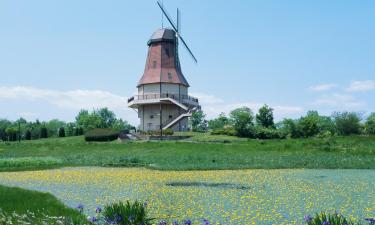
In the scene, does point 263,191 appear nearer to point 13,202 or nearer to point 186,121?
point 13,202

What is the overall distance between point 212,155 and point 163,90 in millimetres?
28784

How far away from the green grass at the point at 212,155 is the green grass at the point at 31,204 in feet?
39.6

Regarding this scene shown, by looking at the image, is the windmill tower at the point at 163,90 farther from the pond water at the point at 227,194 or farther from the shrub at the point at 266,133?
the pond water at the point at 227,194

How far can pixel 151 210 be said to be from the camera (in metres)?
11.5

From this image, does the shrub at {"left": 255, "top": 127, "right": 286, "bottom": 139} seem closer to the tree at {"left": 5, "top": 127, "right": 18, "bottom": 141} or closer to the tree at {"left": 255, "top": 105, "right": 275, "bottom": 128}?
the tree at {"left": 255, "top": 105, "right": 275, "bottom": 128}

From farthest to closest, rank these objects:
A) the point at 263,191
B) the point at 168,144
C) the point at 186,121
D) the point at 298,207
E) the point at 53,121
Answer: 1. the point at 53,121
2. the point at 186,121
3. the point at 168,144
4. the point at 263,191
5. the point at 298,207

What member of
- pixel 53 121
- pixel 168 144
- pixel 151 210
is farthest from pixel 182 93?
pixel 53 121

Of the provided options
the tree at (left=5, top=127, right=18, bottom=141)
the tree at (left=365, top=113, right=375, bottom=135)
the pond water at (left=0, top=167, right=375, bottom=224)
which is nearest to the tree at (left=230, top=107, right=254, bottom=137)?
the tree at (left=365, top=113, right=375, bottom=135)

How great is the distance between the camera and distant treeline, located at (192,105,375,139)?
55844 mm

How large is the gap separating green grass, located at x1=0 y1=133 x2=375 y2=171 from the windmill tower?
10.3 meters

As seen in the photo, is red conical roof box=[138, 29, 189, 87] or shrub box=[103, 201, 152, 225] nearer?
shrub box=[103, 201, 152, 225]

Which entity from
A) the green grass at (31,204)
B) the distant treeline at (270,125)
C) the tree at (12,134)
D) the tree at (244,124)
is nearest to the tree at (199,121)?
the distant treeline at (270,125)

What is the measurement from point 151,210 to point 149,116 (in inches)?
2056

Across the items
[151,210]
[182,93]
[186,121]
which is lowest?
[151,210]
